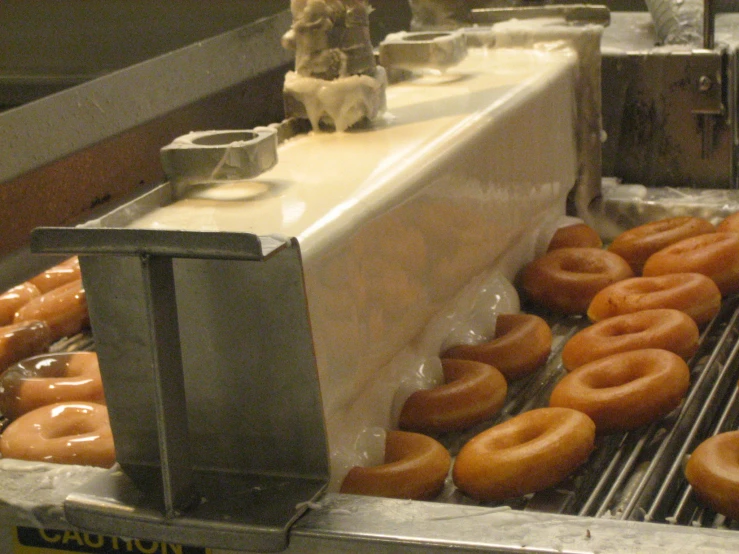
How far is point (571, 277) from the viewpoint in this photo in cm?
185

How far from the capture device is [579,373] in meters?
1.50

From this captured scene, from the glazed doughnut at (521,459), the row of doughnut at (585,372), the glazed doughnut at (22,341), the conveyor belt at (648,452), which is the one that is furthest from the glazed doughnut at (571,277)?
the glazed doughnut at (22,341)

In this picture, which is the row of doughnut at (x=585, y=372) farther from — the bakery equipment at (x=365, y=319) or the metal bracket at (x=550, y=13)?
the metal bracket at (x=550, y=13)

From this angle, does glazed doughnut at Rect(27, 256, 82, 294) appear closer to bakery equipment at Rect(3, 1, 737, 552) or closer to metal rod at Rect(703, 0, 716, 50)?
bakery equipment at Rect(3, 1, 737, 552)

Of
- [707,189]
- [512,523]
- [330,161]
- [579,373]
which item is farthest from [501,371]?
[707,189]

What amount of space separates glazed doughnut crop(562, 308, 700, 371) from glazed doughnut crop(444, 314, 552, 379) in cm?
4

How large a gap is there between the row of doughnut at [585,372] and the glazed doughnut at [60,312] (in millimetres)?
728

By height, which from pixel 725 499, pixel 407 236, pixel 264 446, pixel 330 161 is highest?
pixel 330 161

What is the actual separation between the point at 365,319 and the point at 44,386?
0.57 meters

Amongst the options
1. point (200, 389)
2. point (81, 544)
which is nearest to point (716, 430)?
point (200, 389)

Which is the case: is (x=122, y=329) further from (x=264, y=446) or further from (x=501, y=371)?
(x=501, y=371)

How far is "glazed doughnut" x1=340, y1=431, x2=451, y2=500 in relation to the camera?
4.10 ft

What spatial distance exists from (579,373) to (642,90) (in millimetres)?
1022

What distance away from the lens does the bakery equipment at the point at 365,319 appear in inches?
41.2
